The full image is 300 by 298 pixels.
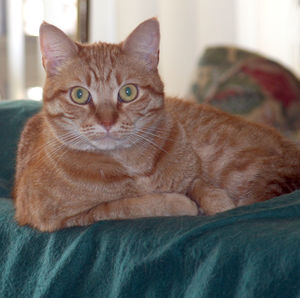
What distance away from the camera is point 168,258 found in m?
1.27

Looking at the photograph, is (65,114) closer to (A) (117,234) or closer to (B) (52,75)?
(B) (52,75)

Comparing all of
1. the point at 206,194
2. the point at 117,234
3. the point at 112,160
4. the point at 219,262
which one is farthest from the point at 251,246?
the point at 112,160

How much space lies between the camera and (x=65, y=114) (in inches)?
63.1

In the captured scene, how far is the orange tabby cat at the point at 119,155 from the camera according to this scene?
1.56m

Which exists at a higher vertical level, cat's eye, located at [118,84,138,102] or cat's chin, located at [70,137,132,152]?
cat's eye, located at [118,84,138,102]

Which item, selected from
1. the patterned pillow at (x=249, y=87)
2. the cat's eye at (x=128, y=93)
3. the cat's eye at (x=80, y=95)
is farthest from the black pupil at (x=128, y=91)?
the patterned pillow at (x=249, y=87)

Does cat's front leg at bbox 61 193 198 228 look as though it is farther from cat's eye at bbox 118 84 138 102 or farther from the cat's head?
cat's eye at bbox 118 84 138 102

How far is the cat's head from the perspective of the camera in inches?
61.5

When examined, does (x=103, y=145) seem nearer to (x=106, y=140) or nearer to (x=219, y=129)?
(x=106, y=140)

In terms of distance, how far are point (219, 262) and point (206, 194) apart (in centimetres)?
44

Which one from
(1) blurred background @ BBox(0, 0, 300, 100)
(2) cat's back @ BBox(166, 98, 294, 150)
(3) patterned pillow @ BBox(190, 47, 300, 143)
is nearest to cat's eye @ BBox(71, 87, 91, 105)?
(2) cat's back @ BBox(166, 98, 294, 150)

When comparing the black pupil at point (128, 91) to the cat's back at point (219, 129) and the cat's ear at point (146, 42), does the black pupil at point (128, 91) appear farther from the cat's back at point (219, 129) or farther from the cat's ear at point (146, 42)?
the cat's back at point (219, 129)

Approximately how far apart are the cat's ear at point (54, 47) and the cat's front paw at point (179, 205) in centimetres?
49

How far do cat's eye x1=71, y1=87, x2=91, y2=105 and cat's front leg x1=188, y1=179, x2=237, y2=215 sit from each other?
0.41 m
